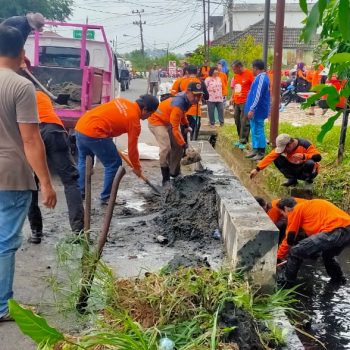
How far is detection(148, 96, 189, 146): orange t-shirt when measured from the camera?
7559mm

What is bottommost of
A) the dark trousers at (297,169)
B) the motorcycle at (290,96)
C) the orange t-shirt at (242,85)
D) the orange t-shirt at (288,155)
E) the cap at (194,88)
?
the motorcycle at (290,96)

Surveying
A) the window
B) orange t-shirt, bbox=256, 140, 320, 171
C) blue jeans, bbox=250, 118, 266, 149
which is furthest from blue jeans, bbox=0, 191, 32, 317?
the window

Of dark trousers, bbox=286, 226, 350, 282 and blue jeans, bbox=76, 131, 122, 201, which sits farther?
blue jeans, bbox=76, 131, 122, 201

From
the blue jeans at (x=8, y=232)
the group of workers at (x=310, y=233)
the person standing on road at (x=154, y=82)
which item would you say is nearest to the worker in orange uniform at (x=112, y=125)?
the group of workers at (x=310, y=233)

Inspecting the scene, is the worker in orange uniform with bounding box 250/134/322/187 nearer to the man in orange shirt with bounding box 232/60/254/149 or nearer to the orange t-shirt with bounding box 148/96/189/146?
the orange t-shirt with bounding box 148/96/189/146

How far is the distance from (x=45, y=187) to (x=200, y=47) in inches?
1215

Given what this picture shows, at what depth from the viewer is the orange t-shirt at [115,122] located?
245 inches

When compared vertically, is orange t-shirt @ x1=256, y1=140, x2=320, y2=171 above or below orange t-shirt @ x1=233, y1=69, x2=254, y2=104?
below

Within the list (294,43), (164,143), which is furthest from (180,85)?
(294,43)

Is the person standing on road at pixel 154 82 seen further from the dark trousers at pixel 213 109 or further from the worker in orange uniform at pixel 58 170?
the worker in orange uniform at pixel 58 170

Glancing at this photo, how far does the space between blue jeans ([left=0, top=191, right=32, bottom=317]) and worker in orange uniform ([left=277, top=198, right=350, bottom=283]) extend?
2.77 meters

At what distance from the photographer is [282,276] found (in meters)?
5.52

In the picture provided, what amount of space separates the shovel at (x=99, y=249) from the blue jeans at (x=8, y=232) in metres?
0.49

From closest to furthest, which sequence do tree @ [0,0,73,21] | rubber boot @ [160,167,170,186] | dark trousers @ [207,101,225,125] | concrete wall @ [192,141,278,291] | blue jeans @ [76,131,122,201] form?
concrete wall @ [192,141,278,291] < blue jeans @ [76,131,122,201] < rubber boot @ [160,167,170,186] < dark trousers @ [207,101,225,125] < tree @ [0,0,73,21]
